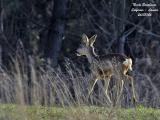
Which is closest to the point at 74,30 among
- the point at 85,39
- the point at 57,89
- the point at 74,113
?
the point at 85,39

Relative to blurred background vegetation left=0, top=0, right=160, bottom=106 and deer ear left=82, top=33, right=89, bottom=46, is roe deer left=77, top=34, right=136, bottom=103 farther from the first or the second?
blurred background vegetation left=0, top=0, right=160, bottom=106

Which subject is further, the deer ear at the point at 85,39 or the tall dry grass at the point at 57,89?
the deer ear at the point at 85,39

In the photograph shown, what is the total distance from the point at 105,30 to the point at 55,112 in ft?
45.6

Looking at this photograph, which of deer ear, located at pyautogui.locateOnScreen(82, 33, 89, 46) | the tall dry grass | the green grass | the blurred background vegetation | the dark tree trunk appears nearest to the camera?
the green grass

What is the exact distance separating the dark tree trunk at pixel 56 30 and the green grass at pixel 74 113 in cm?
1371

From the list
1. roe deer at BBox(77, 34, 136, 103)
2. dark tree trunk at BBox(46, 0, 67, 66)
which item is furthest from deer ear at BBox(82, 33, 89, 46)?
dark tree trunk at BBox(46, 0, 67, 66)

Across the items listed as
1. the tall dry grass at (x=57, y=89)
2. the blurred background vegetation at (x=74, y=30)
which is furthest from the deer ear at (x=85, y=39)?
the blurred background vegetation at (x=74, y=30)

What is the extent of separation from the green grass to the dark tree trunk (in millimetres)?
13714

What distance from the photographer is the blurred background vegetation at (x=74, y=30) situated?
2516 cm

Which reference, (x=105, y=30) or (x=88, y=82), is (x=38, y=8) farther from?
(x=88, y=82)

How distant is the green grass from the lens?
11.5 meters

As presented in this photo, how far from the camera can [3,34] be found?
96.9 ft

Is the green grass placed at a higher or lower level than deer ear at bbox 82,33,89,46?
lower

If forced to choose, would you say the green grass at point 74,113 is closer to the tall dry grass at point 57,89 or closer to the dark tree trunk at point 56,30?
the tall dry grass at point 57,89
